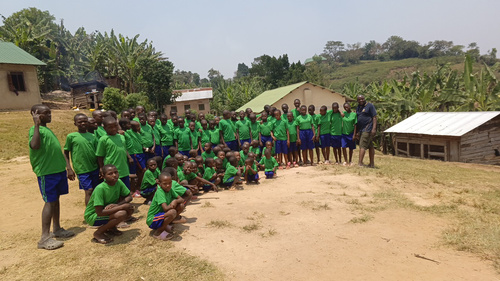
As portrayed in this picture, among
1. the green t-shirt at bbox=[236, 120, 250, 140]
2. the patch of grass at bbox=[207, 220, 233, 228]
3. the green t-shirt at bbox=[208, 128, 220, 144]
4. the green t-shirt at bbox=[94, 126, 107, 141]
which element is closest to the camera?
the patch of grass at bbox=[207, 220, 233, 228]

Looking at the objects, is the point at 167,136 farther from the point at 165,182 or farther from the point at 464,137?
the point at 464,137

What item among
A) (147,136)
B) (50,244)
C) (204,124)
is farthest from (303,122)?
(50,244)

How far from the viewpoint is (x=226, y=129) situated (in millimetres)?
8414

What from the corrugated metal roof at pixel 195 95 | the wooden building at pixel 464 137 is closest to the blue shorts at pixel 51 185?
the wooden building at pixel 464 137

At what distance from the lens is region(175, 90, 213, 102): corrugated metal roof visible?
36.4 m

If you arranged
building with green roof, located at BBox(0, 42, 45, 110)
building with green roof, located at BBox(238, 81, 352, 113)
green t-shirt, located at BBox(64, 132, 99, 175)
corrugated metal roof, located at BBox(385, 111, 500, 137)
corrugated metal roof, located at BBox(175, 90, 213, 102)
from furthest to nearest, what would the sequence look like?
1. corrugated metal roof, located at BBox(175, 90, 213, 102)
2. building with green roof, located at BBox(238, 81, 352, 113)
3. building with green roof, located at BBox(0, 42, 45, 110)
4. corrugated metal roof, located at BBox(385, 111, 500, 137)
5. green t-shirt, located at BBox(64, 132, 99, 175)

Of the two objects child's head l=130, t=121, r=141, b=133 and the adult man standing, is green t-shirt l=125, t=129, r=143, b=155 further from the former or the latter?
the adult man standing

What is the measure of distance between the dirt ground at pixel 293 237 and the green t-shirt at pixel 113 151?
0.98 m

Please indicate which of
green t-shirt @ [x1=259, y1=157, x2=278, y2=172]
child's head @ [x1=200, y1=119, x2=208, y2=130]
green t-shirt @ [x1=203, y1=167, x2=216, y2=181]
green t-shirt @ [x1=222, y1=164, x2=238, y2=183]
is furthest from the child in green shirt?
child's head @ [x1=200, y1=119, x2=208, y2=130]

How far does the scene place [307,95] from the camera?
23109 millimetres

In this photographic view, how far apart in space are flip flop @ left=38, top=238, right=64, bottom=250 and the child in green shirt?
415 millimetres

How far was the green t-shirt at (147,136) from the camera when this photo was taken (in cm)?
683

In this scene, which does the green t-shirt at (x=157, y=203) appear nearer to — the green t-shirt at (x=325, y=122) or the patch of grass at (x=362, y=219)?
the patch of grass at (x=362, y=219)

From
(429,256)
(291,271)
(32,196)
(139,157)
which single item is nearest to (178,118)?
(139,157)
